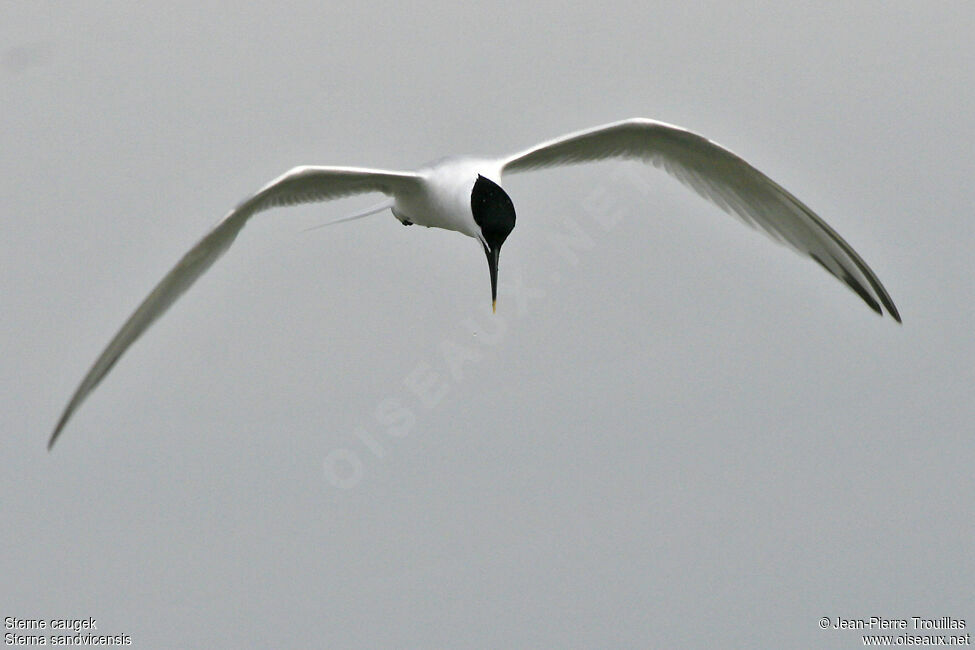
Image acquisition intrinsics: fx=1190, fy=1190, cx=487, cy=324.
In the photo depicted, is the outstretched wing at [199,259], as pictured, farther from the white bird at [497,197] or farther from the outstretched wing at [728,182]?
the outstretched wing at [728,182]

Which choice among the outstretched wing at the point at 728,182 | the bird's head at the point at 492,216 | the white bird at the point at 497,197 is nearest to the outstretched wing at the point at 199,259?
the white bird at the point at 497,197

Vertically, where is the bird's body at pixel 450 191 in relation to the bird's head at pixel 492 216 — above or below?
above

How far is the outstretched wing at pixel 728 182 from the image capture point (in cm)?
609

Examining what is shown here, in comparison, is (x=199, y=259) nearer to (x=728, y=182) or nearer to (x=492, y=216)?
(x=492, y=216)

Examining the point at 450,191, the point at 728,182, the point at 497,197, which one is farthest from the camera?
the point at 728,182

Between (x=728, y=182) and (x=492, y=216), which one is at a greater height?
(x=728, y=182)

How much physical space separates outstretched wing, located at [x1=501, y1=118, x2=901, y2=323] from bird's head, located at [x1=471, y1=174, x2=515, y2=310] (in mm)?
468

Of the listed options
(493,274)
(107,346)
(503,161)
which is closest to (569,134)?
(503,161)

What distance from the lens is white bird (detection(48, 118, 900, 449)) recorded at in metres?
5.58

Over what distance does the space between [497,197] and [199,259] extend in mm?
1452

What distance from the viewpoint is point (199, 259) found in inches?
223

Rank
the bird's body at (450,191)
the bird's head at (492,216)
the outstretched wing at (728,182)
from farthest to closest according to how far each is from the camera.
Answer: the outstretched wing at (728,182) → the bird's body at (450,191) → the bird's head at (492,216)

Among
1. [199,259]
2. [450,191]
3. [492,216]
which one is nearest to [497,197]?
[492,216]

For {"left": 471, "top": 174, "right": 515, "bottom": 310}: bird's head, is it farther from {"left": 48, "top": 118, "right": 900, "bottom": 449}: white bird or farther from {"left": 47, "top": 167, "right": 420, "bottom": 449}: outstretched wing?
{"left": 47, "top": 167, "right": 420, "bottom": 449}: outstretched wing
